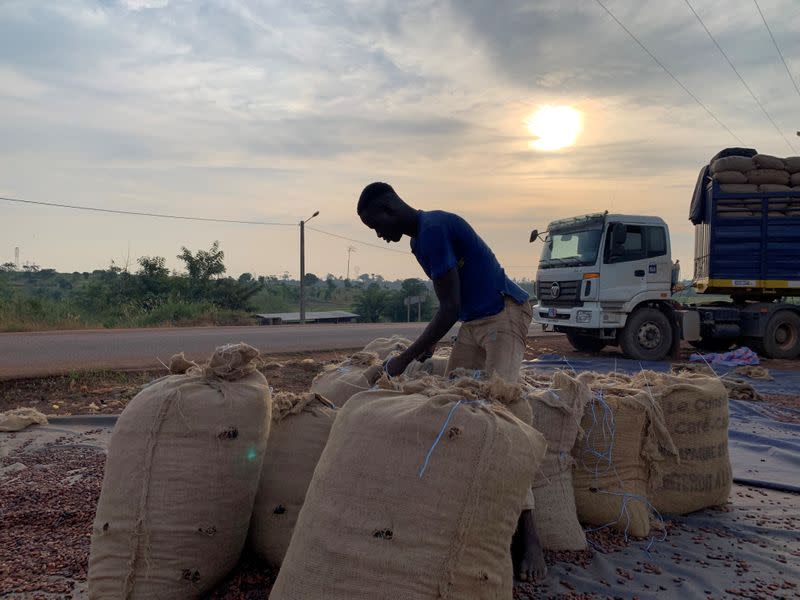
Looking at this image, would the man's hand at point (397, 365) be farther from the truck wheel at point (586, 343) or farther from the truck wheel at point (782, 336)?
the truck wheel at point (782, 336)

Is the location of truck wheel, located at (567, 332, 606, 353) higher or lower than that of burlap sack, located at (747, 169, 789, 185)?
lower

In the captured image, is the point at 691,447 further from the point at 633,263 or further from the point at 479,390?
the point at 633,263

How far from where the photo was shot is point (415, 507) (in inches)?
80.2

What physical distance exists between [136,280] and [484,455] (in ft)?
84.0

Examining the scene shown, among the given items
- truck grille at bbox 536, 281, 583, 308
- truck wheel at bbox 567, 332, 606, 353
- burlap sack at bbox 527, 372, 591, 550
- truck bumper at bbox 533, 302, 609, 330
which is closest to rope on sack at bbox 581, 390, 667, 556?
burlap sack at bbox 527, 372, 591, 550

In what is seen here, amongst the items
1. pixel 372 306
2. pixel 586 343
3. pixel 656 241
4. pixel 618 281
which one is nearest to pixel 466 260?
pixel 618 281

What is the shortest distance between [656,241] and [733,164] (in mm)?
2052

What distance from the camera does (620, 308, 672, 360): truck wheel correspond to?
440 inches

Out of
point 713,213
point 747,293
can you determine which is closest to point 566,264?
point 713,213

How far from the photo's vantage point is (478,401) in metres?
2.33

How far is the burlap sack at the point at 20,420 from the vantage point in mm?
5031

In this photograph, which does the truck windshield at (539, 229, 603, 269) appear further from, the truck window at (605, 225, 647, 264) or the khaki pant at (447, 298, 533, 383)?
the khaki pant at (447, 298, 533, 383)

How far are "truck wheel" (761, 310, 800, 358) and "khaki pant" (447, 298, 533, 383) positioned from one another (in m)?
10.3

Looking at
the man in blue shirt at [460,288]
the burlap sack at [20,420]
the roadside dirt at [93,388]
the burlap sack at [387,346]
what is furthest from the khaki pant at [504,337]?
the burlap sack at [20,420]
